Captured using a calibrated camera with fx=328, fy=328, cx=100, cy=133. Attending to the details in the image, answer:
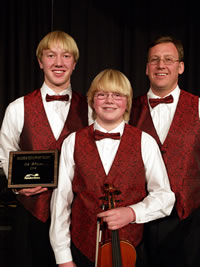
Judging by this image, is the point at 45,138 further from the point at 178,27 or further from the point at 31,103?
the point at 178,27

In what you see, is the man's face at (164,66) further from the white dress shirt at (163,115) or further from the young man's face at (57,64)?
the young man's face at (57,64)

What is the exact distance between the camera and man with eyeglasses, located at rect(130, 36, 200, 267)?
214 centimetres

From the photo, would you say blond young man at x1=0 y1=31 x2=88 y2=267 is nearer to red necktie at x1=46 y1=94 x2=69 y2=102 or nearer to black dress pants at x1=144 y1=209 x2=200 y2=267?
red necktie at x1=46 y1=94 x2=69 y2=102

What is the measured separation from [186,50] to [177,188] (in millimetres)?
2026

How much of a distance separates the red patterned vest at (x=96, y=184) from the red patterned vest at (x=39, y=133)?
29 cm

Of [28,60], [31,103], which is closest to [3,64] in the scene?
[28,60]

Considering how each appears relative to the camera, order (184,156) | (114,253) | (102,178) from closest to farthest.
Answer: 1. (114,253)
2. (102,178)
3. (184,156)

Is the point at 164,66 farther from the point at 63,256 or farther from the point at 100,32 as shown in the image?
the point at 100,32

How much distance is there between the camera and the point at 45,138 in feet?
7.32

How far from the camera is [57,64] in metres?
2.27

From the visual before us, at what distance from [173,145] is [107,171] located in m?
0.52

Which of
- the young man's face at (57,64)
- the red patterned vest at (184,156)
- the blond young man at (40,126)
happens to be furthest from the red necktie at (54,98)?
the red patterned vest at (184,156)

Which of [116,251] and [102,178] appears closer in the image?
[116,251]

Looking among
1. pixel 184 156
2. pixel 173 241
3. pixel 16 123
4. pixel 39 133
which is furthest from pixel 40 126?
pixel 173 241
